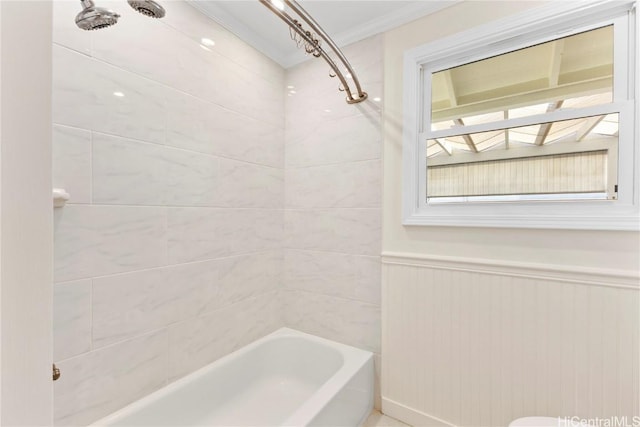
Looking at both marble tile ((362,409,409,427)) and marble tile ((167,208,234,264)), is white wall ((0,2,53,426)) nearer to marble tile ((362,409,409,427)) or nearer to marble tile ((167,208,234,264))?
marble tile ((167,208,234,264))

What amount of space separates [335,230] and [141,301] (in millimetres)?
1172

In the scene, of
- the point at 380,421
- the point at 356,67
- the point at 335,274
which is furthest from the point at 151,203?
the point at 380,421

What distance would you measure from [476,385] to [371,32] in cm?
212

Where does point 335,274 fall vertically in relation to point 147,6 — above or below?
below

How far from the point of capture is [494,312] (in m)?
1.43

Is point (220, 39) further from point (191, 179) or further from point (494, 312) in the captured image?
point (494, 312)

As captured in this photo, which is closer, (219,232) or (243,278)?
(219,232)

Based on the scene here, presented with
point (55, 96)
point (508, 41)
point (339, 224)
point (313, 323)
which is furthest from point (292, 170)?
point (508, 41)

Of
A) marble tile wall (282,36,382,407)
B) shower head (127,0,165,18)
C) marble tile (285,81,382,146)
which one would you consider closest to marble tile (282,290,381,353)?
marble tile wall (282,36,382,407)

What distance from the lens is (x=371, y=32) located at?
5.81ft

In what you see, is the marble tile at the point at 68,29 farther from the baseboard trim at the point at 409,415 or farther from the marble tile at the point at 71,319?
the baseboard trim at the point at 409,415

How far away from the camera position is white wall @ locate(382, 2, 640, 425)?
1.20m

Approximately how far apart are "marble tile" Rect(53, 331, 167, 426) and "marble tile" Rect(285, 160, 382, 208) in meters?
1.20

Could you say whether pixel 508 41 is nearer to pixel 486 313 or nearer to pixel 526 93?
pixel 526 93
